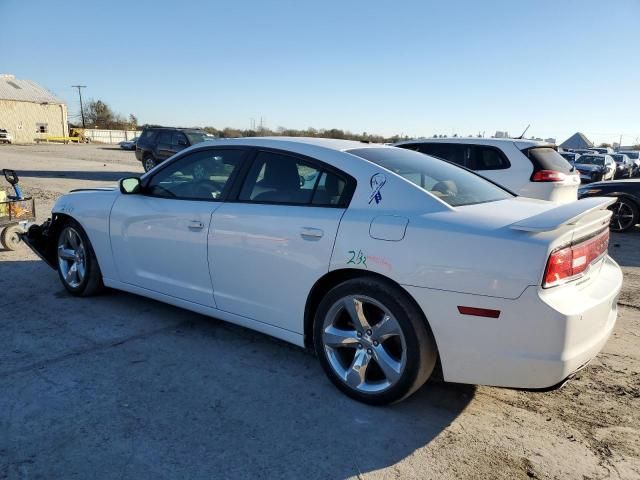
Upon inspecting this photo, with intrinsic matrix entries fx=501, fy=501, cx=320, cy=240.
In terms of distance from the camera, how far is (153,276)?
13.7 feet

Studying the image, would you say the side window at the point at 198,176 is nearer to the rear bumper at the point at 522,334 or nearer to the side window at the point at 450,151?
the rear bumper at the point at 522,334

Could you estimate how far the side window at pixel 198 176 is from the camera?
12.7 feet

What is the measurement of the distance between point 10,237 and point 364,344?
18.9ft

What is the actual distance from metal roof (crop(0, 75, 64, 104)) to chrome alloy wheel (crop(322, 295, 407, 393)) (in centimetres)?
7066

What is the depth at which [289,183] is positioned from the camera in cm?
350

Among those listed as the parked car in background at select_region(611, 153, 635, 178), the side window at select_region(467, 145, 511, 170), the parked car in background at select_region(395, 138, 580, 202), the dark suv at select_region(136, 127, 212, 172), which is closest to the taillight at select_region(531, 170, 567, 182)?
the parked car in background at select_region(395, 138, 580, 202)

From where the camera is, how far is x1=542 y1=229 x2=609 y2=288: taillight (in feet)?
8.18

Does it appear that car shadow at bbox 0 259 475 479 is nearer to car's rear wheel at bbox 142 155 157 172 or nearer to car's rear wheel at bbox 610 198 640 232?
car's rear wheel at bbox 610 198 640 232

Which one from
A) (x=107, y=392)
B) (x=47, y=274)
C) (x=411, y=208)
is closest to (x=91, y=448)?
(x=107, y=392)

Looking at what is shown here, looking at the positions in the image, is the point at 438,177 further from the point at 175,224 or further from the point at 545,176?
the point at 545,176

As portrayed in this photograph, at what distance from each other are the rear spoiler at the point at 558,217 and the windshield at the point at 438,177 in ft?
1.61

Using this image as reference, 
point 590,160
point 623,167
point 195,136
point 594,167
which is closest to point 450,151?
point 195,136

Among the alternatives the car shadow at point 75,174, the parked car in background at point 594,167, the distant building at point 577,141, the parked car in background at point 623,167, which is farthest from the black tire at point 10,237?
the distant building at point 577,141

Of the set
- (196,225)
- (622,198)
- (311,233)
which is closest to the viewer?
(311,233)
